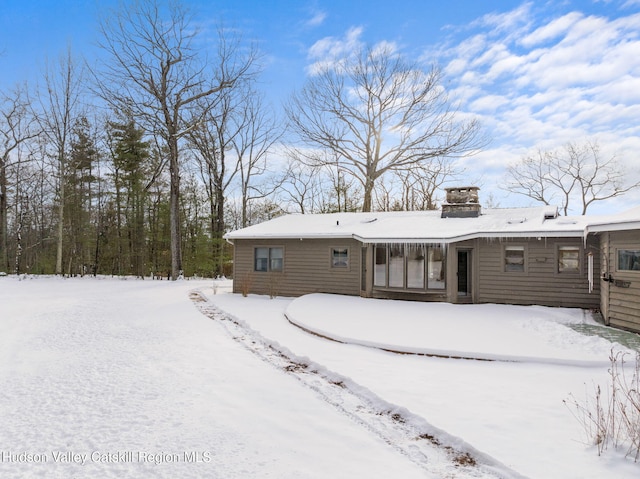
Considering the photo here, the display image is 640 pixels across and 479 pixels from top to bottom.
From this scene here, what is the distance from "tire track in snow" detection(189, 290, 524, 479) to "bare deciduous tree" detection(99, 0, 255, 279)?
1535 cm

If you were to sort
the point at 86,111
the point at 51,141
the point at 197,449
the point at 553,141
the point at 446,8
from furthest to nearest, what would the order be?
the point at 553,141 → the point at 86,111 → the point at 51,141 → the point at 446,8 → the point at 197,449

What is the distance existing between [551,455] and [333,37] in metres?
19.2

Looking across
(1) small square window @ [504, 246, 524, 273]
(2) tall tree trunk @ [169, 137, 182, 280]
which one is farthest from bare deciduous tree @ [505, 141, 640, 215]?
(2) tall tree trunk @ [169, 137, 182, 280]

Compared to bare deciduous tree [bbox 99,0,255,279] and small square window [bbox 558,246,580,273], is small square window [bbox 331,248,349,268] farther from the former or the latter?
bare deciduous tree [bbox 99,0,255,279]

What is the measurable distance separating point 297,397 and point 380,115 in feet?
63.7

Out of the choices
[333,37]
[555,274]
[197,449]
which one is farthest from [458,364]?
[333,37]

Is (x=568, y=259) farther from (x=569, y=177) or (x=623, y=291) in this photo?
(x=569, y=177)

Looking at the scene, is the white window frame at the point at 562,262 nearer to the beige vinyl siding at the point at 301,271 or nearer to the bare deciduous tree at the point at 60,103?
the beige vinyl siding at the point at 301,271

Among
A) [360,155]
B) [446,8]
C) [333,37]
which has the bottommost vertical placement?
[360,155]

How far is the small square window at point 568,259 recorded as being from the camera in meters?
9.86

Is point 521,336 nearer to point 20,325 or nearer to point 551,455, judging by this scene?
point 551,455

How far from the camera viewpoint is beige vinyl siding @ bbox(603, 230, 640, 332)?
722 centimetres

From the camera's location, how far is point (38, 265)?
21.9m

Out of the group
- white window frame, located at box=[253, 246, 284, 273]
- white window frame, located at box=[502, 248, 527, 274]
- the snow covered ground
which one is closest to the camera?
the snow covered ground
